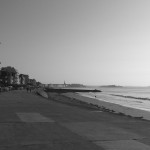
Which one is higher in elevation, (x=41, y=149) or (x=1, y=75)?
(x=1, y=75)

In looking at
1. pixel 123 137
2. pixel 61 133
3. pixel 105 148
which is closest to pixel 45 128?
pixel 61 133

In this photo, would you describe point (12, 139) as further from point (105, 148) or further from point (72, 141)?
point (105, 148)

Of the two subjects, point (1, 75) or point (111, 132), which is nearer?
point (111, 132)

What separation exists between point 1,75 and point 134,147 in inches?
6642

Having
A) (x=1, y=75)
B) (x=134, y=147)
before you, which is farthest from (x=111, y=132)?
(x=1, y=75)

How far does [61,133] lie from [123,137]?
106 inches

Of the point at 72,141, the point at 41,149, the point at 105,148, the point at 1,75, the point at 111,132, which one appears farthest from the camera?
the point at 1,75

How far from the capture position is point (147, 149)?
33.7 feet

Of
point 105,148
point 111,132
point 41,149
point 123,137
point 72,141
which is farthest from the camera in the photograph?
point 111,132

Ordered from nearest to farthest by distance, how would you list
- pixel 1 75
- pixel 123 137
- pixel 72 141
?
pixel 72 141 < pixel 123 137 < pixel 1 75

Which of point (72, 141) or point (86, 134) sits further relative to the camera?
point (86, 134)

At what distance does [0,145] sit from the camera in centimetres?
1000

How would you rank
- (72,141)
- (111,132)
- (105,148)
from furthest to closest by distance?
(111,132) → (72,141) → (105,148)

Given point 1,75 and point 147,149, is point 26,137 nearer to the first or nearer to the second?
point 147,149
